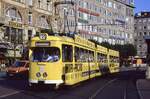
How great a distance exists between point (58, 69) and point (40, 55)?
53.8 inches

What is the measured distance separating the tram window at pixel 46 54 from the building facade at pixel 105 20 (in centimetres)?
6475

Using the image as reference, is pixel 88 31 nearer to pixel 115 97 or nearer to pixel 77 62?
pixel 77 62

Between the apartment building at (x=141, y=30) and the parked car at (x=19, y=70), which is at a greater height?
the apartment building at (x=141, y=30)

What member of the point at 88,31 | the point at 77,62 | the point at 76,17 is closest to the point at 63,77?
the point at 77,62

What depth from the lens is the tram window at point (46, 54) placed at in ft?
83.3

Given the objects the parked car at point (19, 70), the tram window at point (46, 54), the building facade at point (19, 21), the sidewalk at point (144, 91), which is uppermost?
the building facade at point (19, 21)

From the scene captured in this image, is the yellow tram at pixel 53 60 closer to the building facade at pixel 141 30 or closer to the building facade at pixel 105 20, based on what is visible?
the building facade at pixel 105 20

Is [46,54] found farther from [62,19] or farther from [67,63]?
[62,19]

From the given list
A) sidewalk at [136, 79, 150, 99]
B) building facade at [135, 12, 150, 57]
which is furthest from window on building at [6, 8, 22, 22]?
building facade at [135, 12, 150, 57]

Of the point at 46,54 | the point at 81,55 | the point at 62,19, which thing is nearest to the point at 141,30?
the point at 62,19

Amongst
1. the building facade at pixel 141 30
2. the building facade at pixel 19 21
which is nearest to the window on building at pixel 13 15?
the building facade at pixel 19 21

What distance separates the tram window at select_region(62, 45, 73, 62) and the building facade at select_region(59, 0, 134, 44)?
62826 millimetres

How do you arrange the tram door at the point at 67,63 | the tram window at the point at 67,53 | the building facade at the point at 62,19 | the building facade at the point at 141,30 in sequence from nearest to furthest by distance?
the tram door at the point at 67,63
the tram window at the point at 67,53
the building facade at the point at 62,19
the building facade at the point at 141,30

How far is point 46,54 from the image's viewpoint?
1001 inches
